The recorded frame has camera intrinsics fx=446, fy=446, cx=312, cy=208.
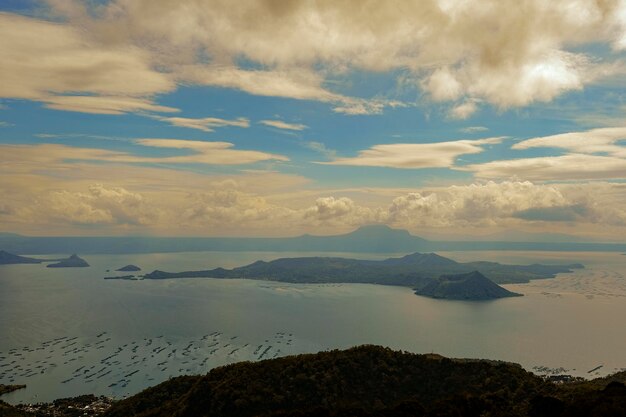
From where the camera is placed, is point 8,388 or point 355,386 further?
point 8,388

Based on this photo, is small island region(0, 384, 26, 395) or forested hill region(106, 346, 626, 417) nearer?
forested hill region(106, 346, 626, 417)

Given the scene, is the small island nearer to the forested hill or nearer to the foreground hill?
the foreground hill

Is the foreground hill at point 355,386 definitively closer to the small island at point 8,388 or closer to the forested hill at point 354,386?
the forested hill at point 354,386

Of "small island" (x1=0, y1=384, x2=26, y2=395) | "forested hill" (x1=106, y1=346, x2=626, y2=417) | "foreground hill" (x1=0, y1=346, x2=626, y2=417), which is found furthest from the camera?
"small island" (x1=0, y1=384, x2=26, y2=395)

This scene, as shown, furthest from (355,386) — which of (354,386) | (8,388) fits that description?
(8,388)

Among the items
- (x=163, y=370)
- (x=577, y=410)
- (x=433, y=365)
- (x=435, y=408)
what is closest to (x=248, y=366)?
(x=433, y=365)

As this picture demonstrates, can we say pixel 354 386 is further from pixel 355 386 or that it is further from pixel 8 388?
pixel 8 388

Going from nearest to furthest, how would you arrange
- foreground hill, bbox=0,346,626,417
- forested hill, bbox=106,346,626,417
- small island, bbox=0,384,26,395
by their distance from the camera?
1. foreground hill, bbox=0,346,626,417
2. forested hill, bbox=106,346,626,417
3. small island, bbox=0,384,26,395

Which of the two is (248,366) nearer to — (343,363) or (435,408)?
(343,363)

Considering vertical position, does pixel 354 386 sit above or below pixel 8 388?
above

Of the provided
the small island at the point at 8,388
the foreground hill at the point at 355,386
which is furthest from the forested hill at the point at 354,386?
the small island at the point at 8,388

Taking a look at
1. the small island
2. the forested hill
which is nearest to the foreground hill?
the forested hill
